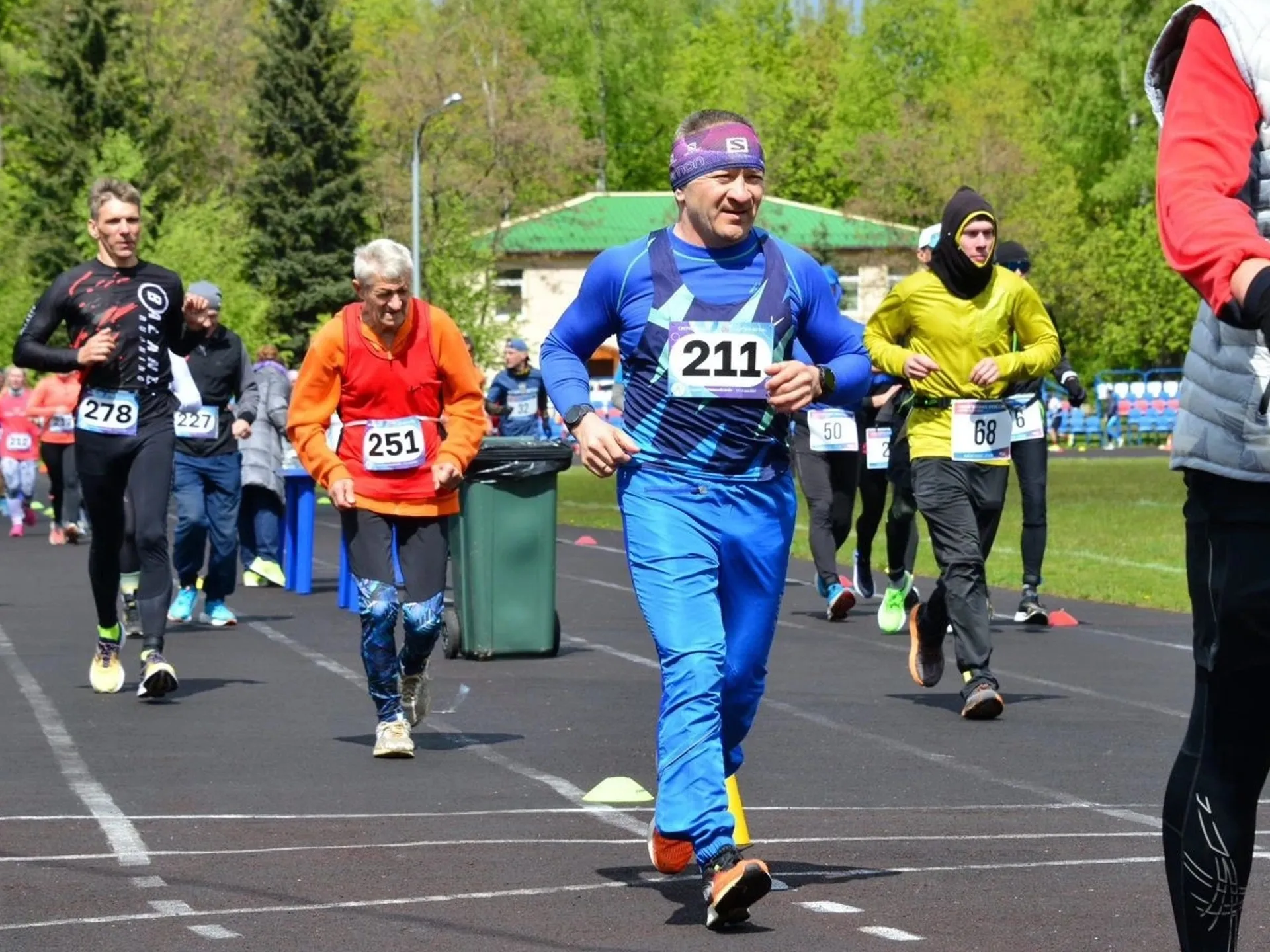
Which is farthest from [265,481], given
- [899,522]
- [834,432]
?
[899,522]

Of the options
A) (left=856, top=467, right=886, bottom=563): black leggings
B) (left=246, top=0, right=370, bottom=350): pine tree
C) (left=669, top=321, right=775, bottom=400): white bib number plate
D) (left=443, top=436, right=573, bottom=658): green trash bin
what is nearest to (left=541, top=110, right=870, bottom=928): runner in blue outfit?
(left=669, top=321, right=775, bottom=400): white bib number plate

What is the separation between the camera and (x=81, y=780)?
912 cm

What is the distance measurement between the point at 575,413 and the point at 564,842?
4.98ft

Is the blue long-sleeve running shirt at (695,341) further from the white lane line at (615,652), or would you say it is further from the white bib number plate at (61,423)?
the white bib number plate at (61,423)

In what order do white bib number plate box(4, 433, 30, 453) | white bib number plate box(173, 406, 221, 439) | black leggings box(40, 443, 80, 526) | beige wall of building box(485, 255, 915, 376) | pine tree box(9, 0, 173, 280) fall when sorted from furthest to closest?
beige wall of building box(485, 255, 915, 376) < pine tree box(9, 0, 173, 280) < white bib number plate box(4, 433, 30, 453) < black leggings box(40, 443, 80, 526) < white bib number plate box(173, 406, 221, 439)

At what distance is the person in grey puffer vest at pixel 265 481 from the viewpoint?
1966 cm

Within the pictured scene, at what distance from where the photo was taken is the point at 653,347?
6.87 metres

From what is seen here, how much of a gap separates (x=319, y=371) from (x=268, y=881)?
3.39 metres

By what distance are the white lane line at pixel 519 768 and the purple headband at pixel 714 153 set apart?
2162 mm

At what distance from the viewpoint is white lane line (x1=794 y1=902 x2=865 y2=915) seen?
6.46 metres

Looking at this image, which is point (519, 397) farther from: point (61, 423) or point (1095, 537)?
point (61, 423)

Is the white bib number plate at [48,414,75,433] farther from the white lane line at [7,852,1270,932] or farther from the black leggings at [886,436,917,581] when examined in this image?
the white lane line at [7,852,1270,932]

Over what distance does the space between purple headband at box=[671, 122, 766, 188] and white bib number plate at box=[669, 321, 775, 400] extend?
41 centimetres

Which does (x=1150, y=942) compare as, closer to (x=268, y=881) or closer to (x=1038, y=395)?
(x=268, y=881)
